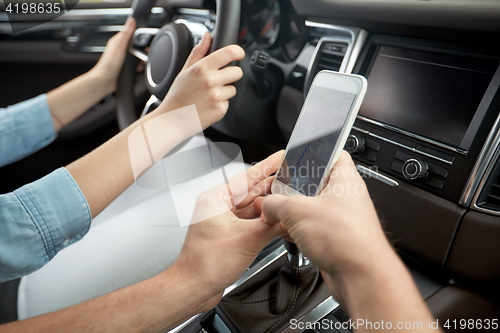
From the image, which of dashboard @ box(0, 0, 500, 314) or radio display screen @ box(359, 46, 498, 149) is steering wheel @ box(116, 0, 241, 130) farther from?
radio display screen @ box(359, 46, 498, 149)

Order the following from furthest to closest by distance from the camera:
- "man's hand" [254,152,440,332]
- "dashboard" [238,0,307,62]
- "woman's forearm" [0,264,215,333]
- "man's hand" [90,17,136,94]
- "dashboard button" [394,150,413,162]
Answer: "man's hand" [90,17,136,94] < "dashboard" [238,0,307,62] < "dashboard button" [394,150,413,162] < "woman's forearm" [0,264,215,333] < "man's hand" [254,152,440,332]

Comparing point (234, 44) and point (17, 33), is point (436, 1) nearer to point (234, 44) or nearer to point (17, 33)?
point (234, 44)

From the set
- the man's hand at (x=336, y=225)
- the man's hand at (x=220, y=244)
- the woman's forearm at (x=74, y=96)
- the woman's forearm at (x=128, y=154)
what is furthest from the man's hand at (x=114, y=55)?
the man's hand at (x=336, y=225)

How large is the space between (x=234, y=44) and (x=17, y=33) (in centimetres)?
122

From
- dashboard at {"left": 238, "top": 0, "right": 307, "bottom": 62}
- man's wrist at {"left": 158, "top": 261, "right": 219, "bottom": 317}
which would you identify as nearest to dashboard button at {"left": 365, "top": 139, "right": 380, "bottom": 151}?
dashboard at {"left": 238, "top": 0, "right": 307, "bottom": 62}

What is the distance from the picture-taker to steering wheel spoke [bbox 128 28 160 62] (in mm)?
961

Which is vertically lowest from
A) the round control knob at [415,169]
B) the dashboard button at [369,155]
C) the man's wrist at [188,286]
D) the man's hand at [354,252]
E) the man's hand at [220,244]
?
the man's wrist at [188,286]

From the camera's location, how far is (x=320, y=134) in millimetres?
516

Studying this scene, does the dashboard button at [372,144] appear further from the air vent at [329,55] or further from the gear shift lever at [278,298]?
the gear shift lever at [278,298]

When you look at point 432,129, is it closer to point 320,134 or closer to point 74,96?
point 320,134

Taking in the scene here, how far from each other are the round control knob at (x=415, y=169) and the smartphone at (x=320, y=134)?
22 cm

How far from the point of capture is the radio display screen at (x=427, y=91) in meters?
0.56

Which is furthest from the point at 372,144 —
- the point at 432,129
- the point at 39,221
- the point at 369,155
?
the point at 39,221

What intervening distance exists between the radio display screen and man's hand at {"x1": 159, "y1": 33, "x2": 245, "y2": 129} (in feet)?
0.96
